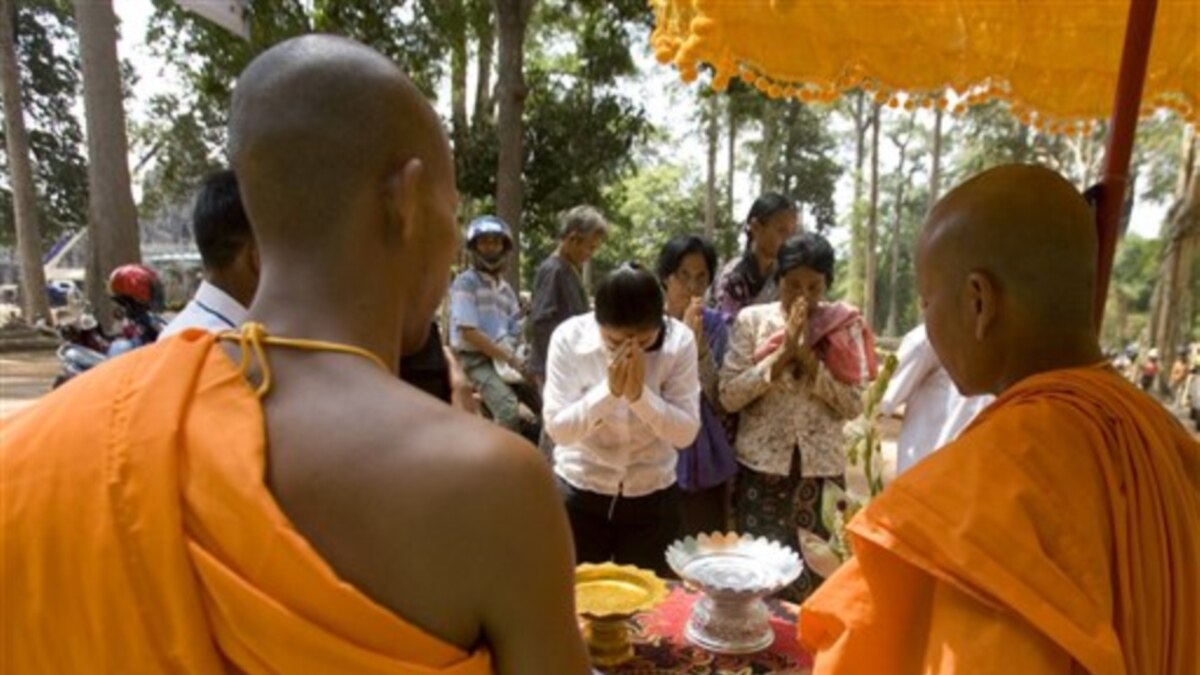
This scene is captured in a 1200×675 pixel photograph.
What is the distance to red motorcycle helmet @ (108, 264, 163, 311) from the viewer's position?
3.82 metres

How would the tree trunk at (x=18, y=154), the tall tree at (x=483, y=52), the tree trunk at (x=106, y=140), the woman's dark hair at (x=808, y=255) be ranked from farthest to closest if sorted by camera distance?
1. the tree trunk at (x=18, y=154)
2. the tall tree at (x=483, y=52)
3. the tree trunk at (x=106, y=140)
4. the woman's dark hair at (x=808, y=255)

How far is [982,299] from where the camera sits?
127 centimetres

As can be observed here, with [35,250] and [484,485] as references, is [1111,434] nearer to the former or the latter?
[484,485]

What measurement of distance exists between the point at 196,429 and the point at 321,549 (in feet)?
0.62

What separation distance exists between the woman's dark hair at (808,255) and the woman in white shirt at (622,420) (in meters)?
0.54

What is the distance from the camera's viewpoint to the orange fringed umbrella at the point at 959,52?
272 centimetres

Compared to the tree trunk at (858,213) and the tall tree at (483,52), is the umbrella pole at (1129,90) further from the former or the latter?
the tree trunk at (858,213)

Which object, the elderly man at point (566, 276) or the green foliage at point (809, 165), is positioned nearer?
the elderly man at point (566, 276)

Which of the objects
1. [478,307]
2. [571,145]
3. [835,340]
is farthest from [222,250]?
[571,145]

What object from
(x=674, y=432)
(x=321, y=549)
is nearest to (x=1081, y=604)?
(x=321, y=549)

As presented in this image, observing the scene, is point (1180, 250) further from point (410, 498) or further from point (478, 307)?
point (410, 498)

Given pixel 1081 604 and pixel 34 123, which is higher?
pixel 34 123

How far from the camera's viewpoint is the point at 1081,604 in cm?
104

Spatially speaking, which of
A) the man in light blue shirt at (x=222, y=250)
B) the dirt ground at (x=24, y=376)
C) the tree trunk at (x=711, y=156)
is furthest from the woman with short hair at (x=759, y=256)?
the tree trunk at (x=711, y=156)
